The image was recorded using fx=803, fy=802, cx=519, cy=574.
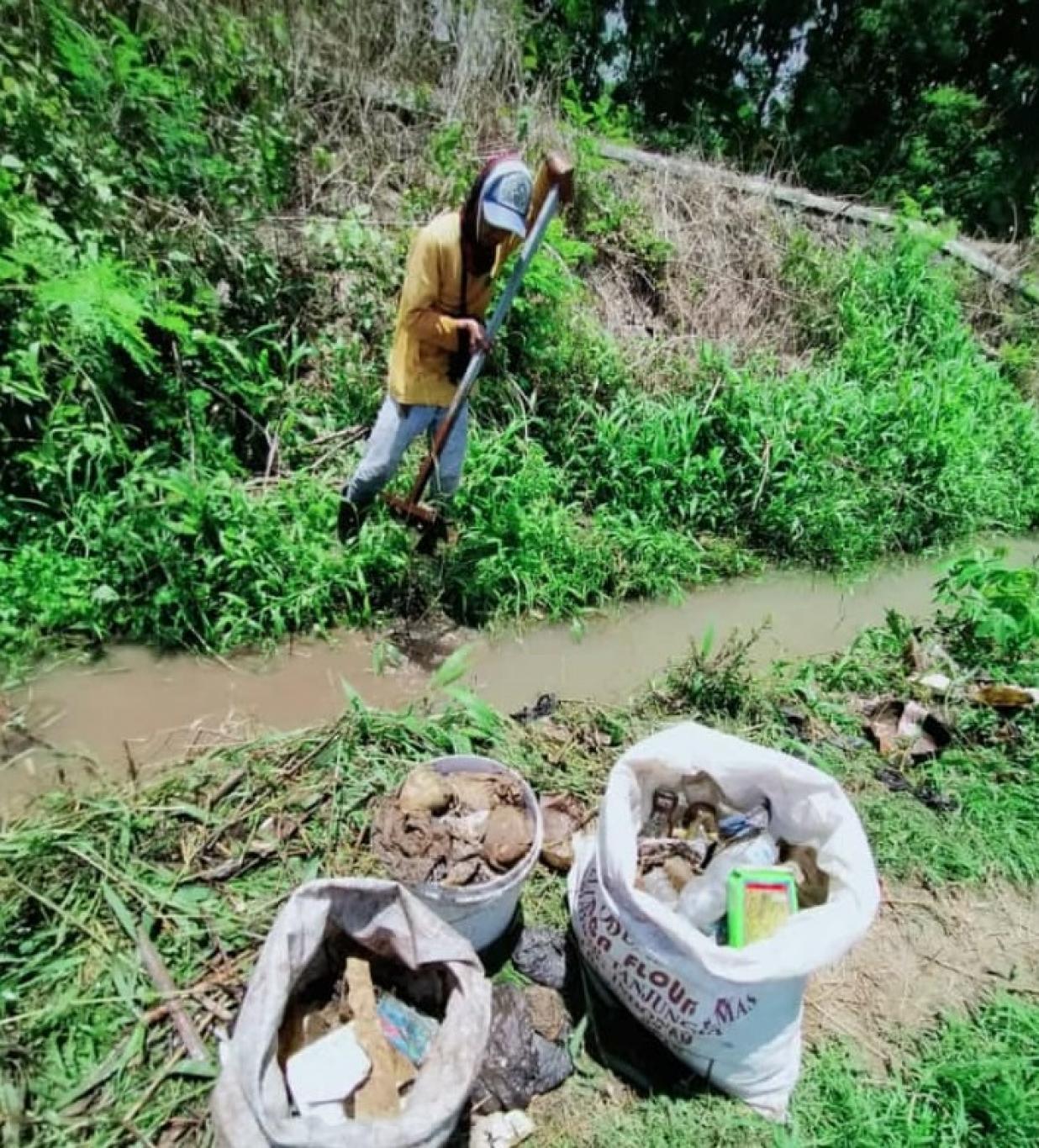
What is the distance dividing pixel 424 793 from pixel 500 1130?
29.8 inches

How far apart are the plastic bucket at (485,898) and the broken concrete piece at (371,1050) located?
203mm

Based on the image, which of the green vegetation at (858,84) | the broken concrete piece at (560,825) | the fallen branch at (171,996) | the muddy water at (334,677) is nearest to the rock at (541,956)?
the broken concrete piece at (560,825)

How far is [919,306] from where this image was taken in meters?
5.53

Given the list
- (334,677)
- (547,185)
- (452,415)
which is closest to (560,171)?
(547,185)

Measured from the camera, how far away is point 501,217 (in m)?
2.60

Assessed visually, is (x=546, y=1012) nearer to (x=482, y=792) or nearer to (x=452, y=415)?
(x=482, y=792)

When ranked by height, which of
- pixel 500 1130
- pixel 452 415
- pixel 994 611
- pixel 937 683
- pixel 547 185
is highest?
pixel 547 185

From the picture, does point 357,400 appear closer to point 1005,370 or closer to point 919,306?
point 919,306

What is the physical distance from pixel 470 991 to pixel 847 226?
19.9ft

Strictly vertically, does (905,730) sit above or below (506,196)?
below

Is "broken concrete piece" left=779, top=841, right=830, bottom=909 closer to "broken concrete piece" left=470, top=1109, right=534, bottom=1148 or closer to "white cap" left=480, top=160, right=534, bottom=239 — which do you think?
"broken concrete piece" left=470, top=1109, right=534, bottom=1148

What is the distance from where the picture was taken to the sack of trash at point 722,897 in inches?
68.7

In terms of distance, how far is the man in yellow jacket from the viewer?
8.59 feet

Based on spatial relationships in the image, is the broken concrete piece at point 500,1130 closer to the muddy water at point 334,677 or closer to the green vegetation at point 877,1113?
the green vegetation at point 877,1113
